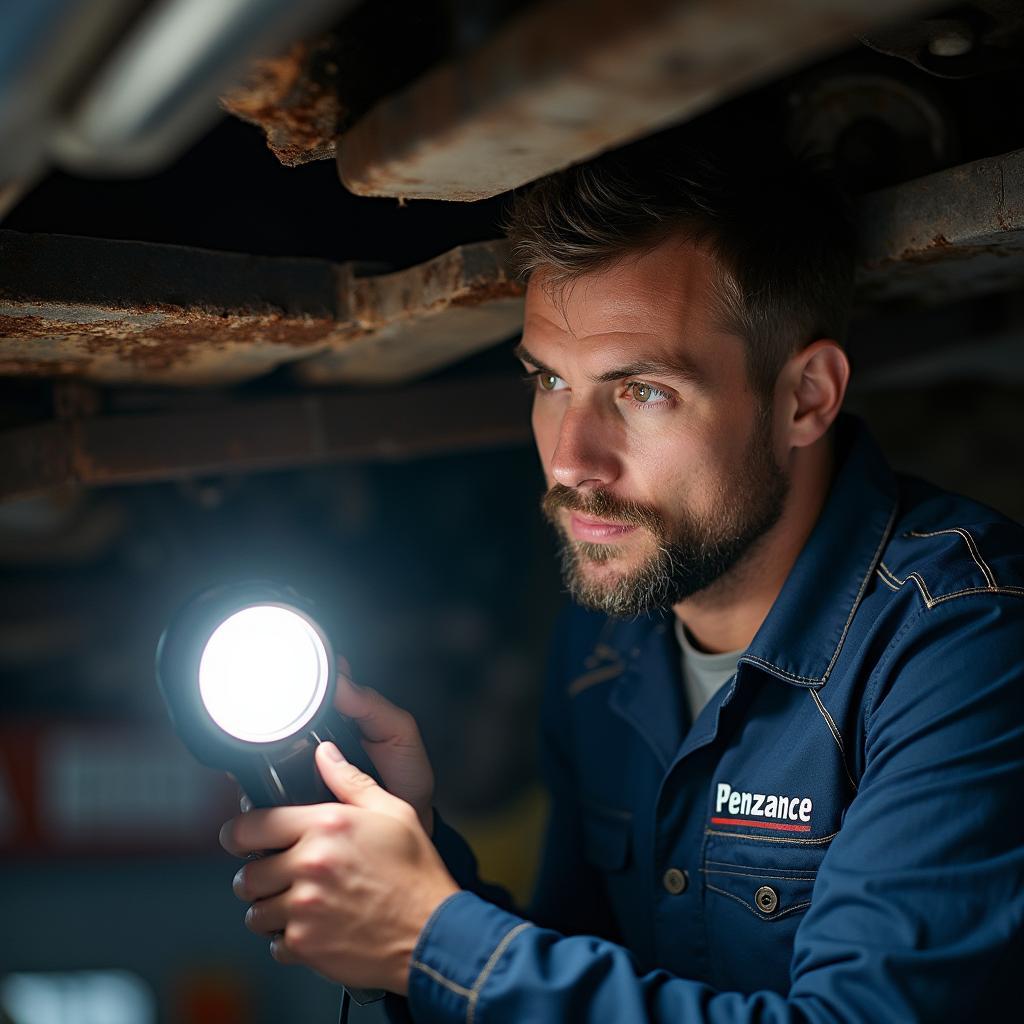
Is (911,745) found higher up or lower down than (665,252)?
lower down

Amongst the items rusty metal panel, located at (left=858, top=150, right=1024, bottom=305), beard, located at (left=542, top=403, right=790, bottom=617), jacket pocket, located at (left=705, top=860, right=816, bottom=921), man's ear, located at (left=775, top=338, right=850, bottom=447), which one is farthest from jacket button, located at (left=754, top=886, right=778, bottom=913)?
rusty metal panel, located at (left=858, top=150, right=1024, bottom=305)

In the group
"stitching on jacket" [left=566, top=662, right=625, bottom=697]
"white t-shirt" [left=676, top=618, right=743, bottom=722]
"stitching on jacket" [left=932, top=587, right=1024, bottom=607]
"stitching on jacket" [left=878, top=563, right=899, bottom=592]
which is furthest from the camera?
"stitching on jacket" [left=566, top=662, right=625, bottom=697]

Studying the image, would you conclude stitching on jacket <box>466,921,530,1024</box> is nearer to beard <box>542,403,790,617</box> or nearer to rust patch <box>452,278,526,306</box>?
beard <box>542,403,790,617</box>

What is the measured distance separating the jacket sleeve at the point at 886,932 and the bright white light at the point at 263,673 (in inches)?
11.1

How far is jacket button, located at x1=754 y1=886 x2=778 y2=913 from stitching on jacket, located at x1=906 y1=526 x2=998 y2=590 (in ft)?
1.62

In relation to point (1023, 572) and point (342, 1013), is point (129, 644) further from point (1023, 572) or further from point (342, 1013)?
point (1023, 572)

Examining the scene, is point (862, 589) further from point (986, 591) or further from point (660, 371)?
point (660, 371)

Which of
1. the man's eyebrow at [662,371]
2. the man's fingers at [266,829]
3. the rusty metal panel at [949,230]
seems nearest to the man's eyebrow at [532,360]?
the man's eyebrow at [662,371]

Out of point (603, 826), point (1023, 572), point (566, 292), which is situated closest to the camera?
point (1023, 572)

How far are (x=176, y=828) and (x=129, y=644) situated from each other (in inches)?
25.6

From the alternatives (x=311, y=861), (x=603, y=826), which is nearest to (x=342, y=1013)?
(x=311, y=861)

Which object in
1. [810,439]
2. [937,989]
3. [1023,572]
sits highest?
[810,439]

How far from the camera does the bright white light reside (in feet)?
4.02

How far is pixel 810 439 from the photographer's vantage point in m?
1.61
